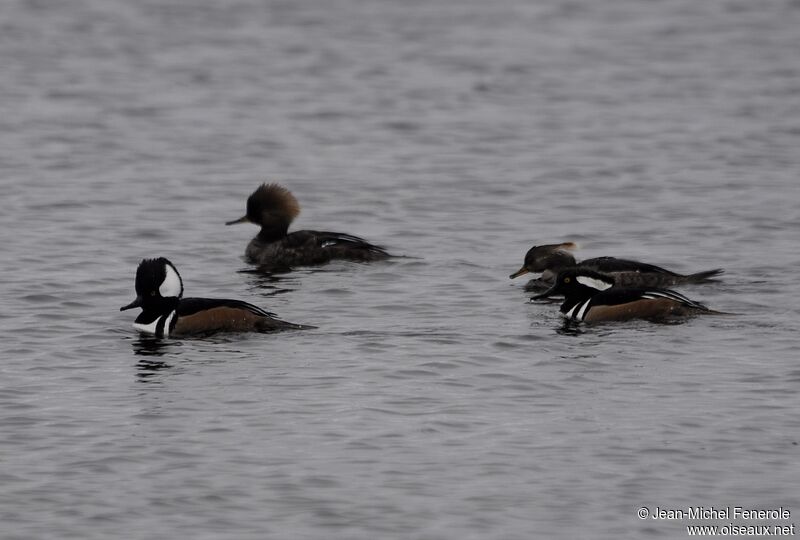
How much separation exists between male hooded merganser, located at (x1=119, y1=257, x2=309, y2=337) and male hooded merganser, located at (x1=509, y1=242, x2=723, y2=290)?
3.30 meters

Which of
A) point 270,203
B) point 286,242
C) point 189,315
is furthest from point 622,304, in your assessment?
point 270,203

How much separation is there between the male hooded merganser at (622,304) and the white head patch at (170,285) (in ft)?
12.1

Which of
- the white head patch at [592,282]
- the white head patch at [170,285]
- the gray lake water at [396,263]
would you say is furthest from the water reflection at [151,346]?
the white head patch at [592,282]

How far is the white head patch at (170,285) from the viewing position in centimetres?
1441

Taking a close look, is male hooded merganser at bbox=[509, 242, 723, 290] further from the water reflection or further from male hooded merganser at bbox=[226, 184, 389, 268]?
the water reflection

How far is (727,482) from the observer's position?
33.3ft

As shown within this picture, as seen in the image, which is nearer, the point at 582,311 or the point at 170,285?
the point at 170,285

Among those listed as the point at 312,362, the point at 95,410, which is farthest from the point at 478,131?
the point at 95,410

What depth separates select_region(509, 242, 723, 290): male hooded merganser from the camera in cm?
1608

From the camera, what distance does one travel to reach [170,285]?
1447 cm

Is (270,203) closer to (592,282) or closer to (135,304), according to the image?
(135,304)

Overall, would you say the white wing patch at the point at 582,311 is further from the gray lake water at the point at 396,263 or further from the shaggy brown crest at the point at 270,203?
the shaggy brown crest at the point at 270,203

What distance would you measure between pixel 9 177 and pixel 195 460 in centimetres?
1287

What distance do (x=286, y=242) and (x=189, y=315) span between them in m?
3.99
